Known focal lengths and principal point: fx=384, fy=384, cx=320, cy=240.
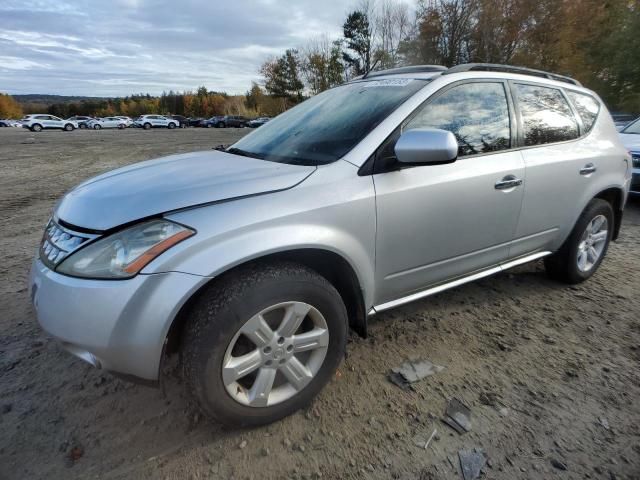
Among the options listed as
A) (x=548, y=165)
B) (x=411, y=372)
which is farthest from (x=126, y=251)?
(x=548, y=165)

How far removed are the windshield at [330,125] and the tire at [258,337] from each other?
2.22 ft

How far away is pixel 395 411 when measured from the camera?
2.01 metres

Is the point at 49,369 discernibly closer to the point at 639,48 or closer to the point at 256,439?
the point at 256,439

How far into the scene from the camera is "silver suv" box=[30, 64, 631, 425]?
60.7 inches

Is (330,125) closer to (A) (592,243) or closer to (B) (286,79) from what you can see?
(A) (592,243)

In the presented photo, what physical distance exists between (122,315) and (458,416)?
1.67 meters

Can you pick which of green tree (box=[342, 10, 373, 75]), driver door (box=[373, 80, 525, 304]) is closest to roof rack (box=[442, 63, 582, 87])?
driver door (box=[373, 80, 525, 304])

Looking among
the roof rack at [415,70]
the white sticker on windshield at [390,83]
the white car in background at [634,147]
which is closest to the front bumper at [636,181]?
the white car in background at [634,147]

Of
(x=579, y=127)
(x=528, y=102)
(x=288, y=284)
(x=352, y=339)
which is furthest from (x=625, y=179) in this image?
(x=288, y=284)

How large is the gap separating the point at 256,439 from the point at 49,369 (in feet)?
4.63

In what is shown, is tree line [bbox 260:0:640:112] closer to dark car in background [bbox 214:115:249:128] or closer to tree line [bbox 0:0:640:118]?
tree line [bbox 0:0:640:118]

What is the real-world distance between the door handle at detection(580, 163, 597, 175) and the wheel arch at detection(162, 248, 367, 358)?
7.10ft

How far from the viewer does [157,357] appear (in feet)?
5.09

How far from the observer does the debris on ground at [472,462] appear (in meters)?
1.66
